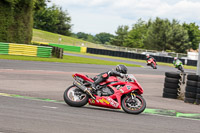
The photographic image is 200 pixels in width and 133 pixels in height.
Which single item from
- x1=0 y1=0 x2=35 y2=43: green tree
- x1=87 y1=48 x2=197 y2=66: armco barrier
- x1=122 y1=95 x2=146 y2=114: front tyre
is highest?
x1=0 y1=0 x2=35 y2=43: green tree

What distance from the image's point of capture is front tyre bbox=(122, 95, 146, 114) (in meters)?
9.18

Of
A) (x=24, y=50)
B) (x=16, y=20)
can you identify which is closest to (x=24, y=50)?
(x=24, y=50)

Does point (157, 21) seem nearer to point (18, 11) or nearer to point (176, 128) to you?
point (18, 11)

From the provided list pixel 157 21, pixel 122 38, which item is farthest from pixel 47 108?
pixel 122 38

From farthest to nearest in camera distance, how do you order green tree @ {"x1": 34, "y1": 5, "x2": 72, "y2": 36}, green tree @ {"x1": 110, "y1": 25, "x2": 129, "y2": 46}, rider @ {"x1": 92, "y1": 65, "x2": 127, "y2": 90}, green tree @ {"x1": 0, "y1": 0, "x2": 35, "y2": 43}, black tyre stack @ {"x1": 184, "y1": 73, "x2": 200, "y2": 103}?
green tree @ {"x1": 110, "y1": 25, "x2": 129, "y2": 46} < green tree @ {"x1": 34, "y1": 5, "x2": 72, "y2": 36} < green tree @ {"x1": 0, "y1": 0, "x2": 35, "y2": 43} < black tyre stack @ {"x1": 184, "y1": 73, "x2": 200, "y2": 103} < rider @ {"x1": 92, "y1": 65, "x2": 127, "y2": 90}

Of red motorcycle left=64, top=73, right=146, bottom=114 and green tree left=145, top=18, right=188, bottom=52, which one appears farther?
green tree left=145, top=18, right=188, bottom=52

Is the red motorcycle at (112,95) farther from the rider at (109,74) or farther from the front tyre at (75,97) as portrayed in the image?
the rider at (109,74)

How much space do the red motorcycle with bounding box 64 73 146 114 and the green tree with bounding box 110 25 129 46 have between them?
11763cm

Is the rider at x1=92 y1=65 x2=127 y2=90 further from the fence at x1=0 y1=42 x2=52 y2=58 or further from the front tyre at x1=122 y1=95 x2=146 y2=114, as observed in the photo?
the fence at x1=0 y1=42 x2=52 y2=58

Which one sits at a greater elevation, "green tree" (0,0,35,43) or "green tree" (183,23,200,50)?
"green tree" (183,23,200,50)

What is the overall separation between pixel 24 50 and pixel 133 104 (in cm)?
2298

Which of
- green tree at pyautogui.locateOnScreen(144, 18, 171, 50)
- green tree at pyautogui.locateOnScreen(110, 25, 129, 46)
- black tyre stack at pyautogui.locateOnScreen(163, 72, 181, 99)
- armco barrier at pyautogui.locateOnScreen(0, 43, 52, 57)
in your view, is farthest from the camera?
green tree at pyautogui.locateOnScreen(110, 25, 129, 46)

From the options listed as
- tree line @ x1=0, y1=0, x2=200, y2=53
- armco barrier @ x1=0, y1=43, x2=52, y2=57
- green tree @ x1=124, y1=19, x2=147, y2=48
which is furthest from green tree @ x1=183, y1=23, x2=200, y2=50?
armco barrier @ x1=0, y1=43, x2=52, y2=57

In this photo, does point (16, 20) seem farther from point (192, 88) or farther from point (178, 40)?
point (178, 40)
